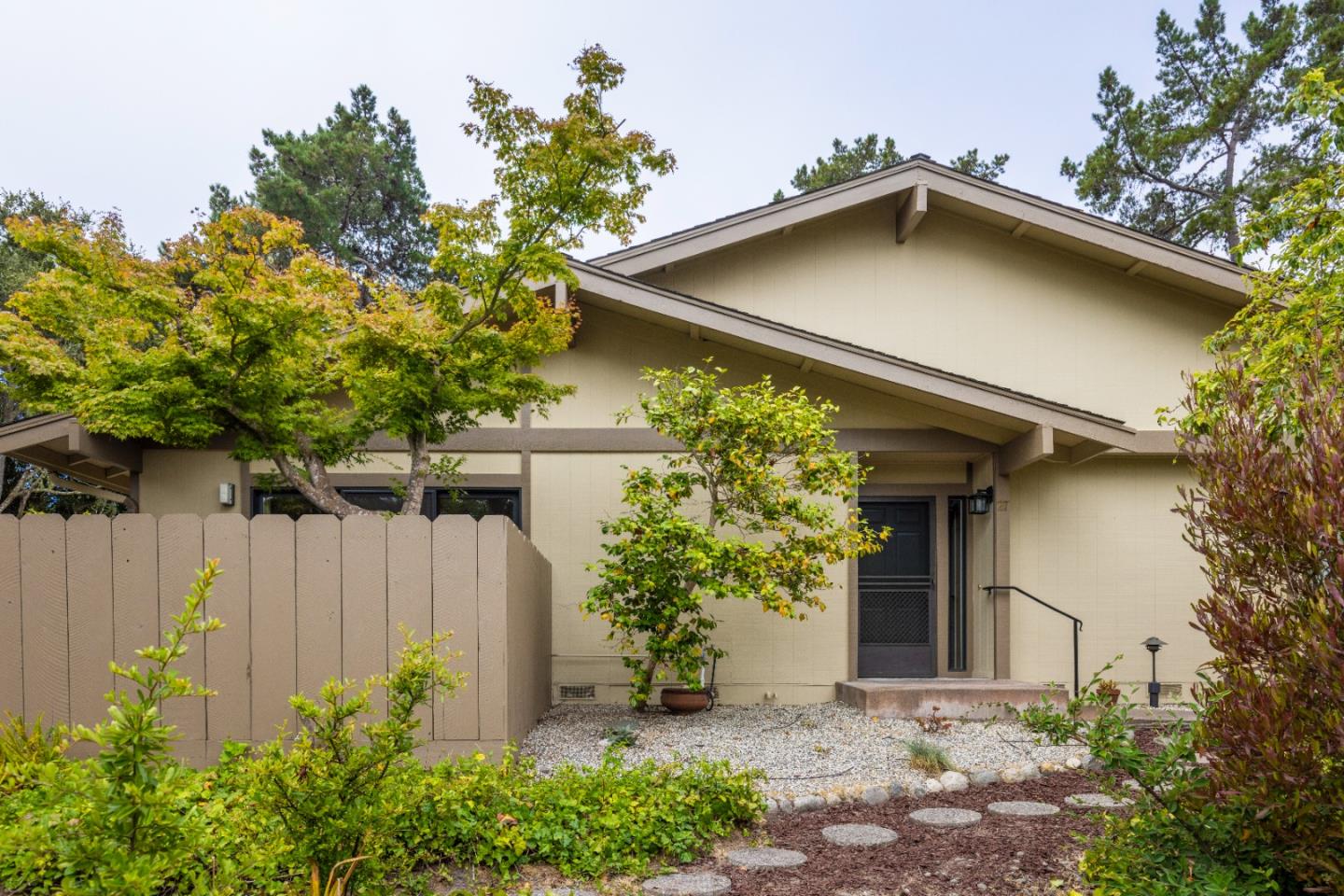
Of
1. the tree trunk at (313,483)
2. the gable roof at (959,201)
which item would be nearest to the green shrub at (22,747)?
the tree trunk at (313,483)

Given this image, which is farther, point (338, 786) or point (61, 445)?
point (61, 445)

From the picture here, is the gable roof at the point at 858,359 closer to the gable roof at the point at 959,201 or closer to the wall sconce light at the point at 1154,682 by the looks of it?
the gable roof at the point at 959,201

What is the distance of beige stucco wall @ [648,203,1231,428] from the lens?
902 centimetres

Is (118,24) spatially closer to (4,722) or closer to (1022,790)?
(4,722)

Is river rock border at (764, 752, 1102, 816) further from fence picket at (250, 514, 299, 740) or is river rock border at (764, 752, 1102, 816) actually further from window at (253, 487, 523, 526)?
window at (253, 487, 523, 526)

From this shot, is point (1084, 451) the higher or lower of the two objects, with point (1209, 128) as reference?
lower

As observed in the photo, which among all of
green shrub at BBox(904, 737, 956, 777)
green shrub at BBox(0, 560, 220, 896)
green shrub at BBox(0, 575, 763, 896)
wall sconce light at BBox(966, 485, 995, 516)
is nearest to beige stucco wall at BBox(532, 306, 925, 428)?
wall sconce light at BBox(966, 485, 995, 516)

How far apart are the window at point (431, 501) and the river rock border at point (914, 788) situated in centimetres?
422

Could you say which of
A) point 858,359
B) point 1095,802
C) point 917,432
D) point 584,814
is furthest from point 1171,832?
point 917,432

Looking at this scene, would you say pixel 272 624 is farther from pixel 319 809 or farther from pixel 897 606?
pixel 897 606

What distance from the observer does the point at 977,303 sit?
30.1 ft

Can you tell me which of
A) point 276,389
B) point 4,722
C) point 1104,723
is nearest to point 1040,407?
point 1104,723

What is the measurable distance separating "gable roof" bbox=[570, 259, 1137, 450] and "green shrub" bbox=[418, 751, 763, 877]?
4125 mm

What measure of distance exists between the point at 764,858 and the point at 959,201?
691 cm
